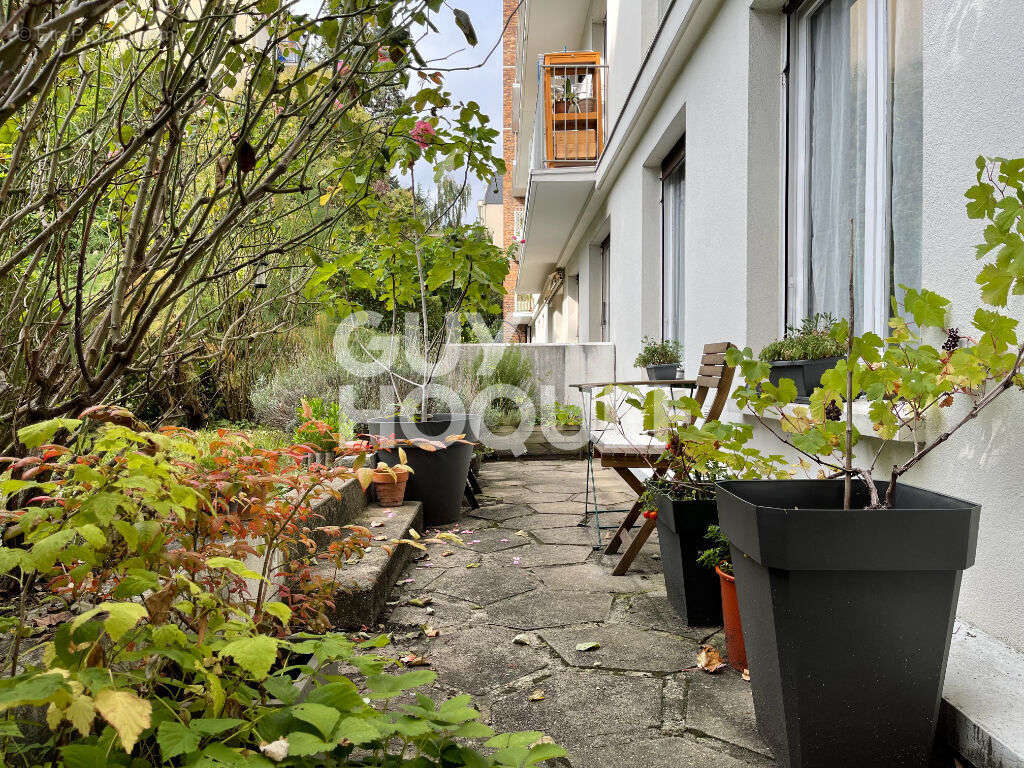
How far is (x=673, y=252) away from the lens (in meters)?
5.61

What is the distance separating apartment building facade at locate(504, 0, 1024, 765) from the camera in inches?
71.5

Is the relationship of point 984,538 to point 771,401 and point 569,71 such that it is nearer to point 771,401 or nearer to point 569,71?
point 771,401

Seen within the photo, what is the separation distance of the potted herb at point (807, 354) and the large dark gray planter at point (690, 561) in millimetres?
560

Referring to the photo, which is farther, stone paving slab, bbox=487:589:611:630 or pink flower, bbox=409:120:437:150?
stone paving slab, bbox=487:589:611:630

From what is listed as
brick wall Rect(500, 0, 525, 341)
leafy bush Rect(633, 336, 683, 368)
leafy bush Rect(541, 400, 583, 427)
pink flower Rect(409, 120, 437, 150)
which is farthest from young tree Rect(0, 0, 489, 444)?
brick wall Rect(500, 0, 525, 341)

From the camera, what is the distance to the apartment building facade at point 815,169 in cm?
182

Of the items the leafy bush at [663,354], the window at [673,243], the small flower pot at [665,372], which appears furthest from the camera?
the window at [673,243]

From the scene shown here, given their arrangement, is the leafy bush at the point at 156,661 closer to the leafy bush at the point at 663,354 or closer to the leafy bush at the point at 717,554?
the leafy bush at the point at 717,554

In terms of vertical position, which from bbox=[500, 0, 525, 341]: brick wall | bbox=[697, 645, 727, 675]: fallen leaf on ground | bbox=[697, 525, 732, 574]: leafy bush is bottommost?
bbox=[697, 645, 727, 675]: fallen leaf on ground

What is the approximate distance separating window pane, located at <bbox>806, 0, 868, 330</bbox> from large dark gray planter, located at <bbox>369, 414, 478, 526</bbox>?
2.23m

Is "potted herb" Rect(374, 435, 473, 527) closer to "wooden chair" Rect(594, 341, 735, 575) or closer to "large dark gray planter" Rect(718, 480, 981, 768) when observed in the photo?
"wooden chair" Rect(594, 341, 735, 575)

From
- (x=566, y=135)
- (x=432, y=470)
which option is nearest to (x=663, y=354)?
(x=432, y=470)

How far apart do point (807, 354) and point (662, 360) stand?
2.56 m

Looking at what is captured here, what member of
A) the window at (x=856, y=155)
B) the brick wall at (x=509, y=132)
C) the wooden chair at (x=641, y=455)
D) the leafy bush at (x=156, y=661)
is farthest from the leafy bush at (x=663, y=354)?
the brick wall at (x=509, y=132)
